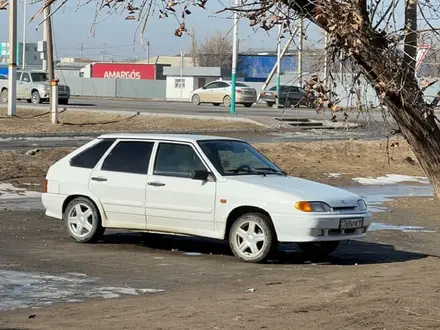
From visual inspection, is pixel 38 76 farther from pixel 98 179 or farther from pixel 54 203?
pixel 98 179

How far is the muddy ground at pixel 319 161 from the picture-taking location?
20500 millimetres

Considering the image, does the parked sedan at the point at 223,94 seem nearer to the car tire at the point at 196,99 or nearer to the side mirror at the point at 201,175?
the car tire at the point at 196,99

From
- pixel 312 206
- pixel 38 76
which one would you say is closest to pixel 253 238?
pixel 312 206

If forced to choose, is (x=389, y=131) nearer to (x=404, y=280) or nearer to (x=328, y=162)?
(x=404, y=280)

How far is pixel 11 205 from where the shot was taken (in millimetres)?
16797

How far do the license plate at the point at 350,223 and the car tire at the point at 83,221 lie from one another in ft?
10.8

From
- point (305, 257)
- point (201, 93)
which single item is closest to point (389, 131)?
point (305, 257)

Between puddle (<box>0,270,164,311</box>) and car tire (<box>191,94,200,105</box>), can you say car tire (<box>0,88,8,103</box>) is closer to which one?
car tire (<box>191,94,200,105</box>)

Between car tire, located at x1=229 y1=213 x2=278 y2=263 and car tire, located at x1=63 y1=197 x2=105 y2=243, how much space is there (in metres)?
2.07

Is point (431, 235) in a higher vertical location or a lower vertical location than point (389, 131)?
lower

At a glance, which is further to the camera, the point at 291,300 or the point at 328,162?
the point at 328,162

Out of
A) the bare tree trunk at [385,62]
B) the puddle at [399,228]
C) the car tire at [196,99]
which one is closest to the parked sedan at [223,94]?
the car tire at [196,99]

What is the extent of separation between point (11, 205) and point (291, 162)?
10.1m

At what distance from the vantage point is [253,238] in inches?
452
